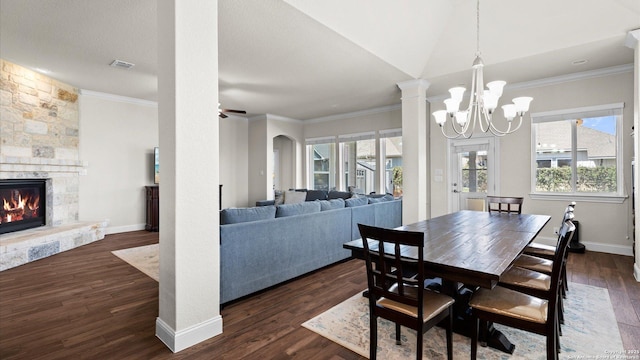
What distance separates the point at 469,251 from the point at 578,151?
4220 millimetres

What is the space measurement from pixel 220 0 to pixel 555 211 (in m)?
5.57

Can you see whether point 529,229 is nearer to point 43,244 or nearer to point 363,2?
point 363,2

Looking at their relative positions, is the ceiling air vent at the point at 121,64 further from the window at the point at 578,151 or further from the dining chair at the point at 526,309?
the window at the point at 578,151

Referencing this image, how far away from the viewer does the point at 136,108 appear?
628 centimetres

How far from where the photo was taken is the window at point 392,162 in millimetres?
7305

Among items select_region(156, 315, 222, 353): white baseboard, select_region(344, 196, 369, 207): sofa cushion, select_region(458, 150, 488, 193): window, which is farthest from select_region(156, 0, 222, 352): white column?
select_region(458, 150, 488, 193): window

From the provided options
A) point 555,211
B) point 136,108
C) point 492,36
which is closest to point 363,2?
point 492,36

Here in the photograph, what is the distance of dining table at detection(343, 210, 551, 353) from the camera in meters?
1.72

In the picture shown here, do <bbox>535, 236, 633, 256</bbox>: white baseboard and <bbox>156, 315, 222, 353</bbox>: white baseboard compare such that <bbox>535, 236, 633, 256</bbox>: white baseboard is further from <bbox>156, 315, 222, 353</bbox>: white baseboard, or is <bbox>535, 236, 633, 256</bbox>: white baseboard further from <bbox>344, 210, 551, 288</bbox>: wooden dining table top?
<bbox>156, 315, 222, 353</bbox>: white baseboard

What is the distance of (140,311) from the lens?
2.71m

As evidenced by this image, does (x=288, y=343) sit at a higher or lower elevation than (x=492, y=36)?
lower

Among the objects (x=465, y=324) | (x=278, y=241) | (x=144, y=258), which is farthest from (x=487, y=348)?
(x=144, y=258)

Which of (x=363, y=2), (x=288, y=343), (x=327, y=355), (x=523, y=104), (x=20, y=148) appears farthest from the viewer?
(x=20, y=148)

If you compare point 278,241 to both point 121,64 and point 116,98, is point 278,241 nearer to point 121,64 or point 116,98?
point 121,64
